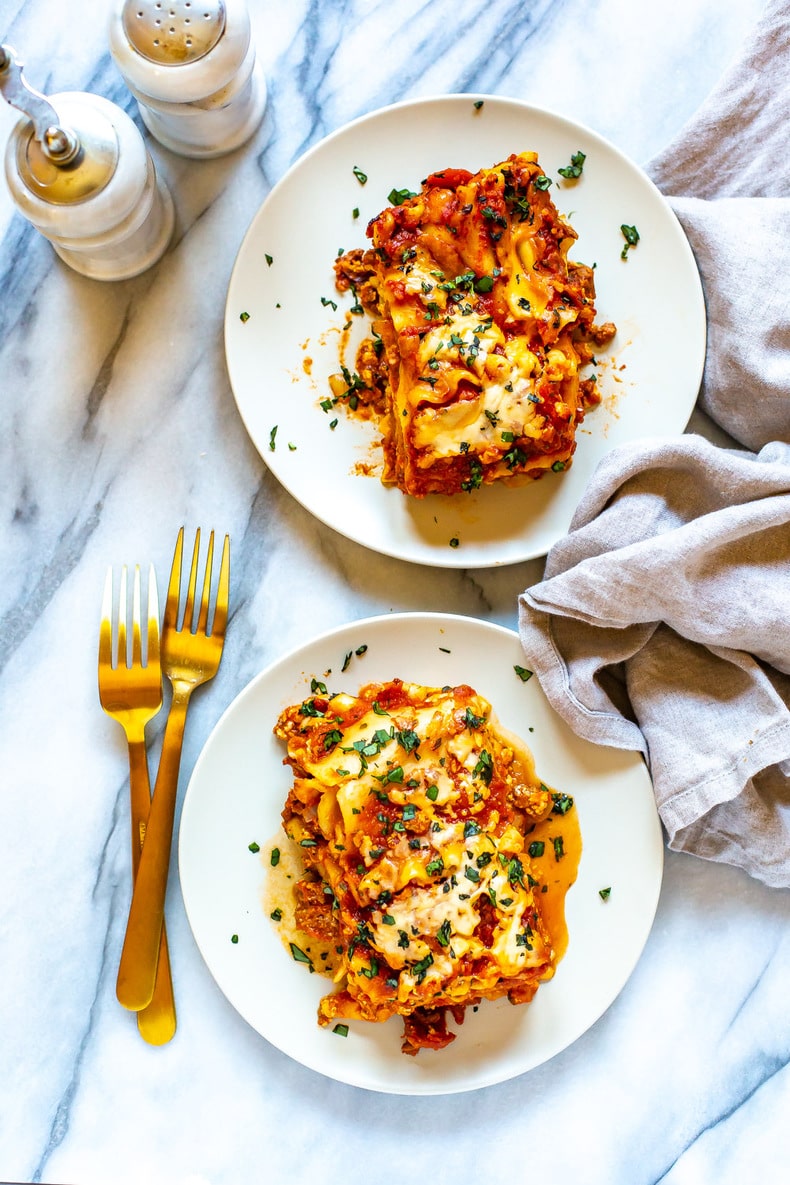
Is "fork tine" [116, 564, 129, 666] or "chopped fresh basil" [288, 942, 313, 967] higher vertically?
"fork tine" [116, 564, 129, 666]

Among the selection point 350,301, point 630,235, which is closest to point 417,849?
point 350,301

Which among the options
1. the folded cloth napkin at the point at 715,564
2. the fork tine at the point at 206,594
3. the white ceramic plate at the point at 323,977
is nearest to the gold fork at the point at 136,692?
the fork tine at the point at 206,594

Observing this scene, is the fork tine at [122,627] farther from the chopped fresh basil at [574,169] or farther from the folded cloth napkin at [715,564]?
the chopped fresh basil at [574,169]

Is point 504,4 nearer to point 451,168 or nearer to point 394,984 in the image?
point 451,168

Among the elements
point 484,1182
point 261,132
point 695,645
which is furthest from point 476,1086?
point 261,132

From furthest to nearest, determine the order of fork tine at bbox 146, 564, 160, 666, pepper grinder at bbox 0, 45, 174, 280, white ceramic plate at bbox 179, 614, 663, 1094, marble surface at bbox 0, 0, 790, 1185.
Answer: marble surface at bbox 0, 0, 790, 1185
fork tine at bbox 146, 564, 160, 666
white ceramic plate at bbox 179, 614, 663, 1094
pepper grinder at bbox 0, 45, 174, 280

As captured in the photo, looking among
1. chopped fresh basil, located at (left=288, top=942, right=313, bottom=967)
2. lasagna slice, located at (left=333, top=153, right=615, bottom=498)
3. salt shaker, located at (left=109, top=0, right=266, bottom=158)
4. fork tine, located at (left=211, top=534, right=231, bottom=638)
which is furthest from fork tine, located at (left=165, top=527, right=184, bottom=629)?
salt shaker, located at (left=109, top=0, right=266, bottom=158)

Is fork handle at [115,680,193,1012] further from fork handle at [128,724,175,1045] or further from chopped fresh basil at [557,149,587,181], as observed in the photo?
chopped fresh basil at [557,149,587,181]
